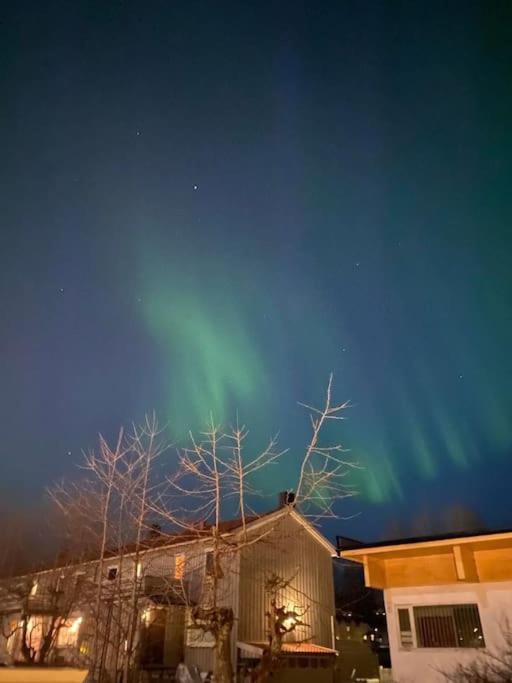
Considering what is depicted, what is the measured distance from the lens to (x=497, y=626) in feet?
38.9

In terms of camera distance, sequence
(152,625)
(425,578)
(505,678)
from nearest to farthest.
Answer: (505,678) → (425,578) → (152,625)

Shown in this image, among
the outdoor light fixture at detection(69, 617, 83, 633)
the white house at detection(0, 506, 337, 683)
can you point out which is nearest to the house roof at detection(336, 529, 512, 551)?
the white house at detection(0, 506, 337, 683)

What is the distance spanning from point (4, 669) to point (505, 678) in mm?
11101

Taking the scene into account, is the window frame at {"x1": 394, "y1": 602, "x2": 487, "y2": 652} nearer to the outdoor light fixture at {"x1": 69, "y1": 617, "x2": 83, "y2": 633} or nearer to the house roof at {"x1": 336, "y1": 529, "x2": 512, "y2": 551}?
the house roof at {"x1": 336, "y1": 529, "x2": 512, "y2": 551}

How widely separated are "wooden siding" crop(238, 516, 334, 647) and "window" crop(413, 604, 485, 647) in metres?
12.1

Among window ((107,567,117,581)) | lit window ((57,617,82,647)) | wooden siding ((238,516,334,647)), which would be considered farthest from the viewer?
window ((107,567,117,581))

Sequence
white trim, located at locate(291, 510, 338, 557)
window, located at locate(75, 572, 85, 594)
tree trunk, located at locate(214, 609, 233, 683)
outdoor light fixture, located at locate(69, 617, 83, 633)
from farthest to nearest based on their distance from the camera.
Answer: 1. white trim, located at locate(291, 510, 338, 557)
2. outdoor light fixture, located at locate(69, 617, 83, 633)
3. window, located at locate(75, 572, 85, 594)
4. tree trunk, located at locate(214, 609, 233, 683)

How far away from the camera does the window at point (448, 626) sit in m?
12.2

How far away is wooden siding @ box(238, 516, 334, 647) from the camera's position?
26.0 meters

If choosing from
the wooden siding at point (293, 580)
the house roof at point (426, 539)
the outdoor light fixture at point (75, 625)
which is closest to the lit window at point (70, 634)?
the outdoor light fixture at point (75, 625)

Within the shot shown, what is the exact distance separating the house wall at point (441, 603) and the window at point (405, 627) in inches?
4.1

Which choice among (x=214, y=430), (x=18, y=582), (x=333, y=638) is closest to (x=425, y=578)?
(x=214, y=430)

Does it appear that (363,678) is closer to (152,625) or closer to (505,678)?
(152,625)

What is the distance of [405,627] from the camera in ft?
43.7
